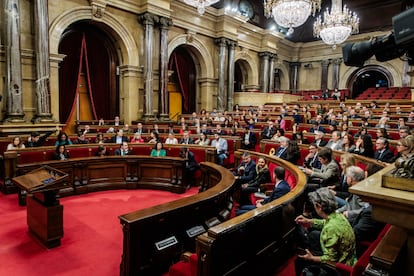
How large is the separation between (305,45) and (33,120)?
55.1 feet

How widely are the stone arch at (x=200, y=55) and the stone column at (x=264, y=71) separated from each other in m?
4.09

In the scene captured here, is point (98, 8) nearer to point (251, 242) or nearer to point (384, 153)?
point (384, 153)

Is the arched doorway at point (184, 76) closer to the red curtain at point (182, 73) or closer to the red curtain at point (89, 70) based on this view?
the red curtain at point (182, 73)

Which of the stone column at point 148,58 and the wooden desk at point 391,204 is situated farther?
the stone column at point 148,58

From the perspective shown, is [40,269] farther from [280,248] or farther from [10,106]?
[10,106]

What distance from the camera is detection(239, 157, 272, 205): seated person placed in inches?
168

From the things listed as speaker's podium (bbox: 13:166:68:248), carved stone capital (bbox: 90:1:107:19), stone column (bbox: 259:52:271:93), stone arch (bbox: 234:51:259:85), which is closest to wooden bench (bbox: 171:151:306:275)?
speaker's podium (bbox: 13:166:68:248)

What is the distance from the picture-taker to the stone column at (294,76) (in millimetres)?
20031

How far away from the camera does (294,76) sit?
20.1 metres

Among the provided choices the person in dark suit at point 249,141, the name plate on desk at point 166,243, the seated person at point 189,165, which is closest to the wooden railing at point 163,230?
the name plate on desk at point 166,243

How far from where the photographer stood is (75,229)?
372 centimetres

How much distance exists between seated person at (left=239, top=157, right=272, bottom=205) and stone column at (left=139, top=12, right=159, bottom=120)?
6.99 m

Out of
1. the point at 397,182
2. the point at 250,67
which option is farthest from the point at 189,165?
the point at 250,67

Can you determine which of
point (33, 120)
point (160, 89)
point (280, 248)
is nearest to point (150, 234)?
point (280, 248)
